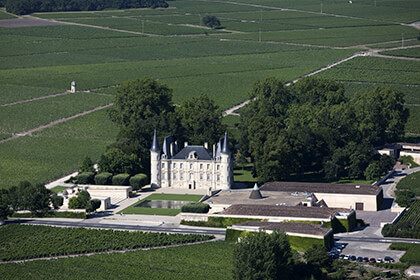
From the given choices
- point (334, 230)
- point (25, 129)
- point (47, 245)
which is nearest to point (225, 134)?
point (334, 230)

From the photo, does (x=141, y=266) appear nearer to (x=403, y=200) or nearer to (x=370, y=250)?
(x=370, y=250)

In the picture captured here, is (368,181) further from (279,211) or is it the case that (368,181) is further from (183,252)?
(183,252)

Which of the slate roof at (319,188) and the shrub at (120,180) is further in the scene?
the shrub at (120,180)

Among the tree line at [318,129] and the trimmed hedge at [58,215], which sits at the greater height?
the tree line at [318,129]

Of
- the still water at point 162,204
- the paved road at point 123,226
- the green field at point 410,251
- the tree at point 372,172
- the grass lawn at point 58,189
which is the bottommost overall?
the green field at point 410,251

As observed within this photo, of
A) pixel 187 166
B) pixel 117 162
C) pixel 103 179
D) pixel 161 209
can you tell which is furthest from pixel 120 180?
pixel 161 209

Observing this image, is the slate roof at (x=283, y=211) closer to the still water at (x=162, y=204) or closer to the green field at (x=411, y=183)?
the still water at (x=162, y=204)

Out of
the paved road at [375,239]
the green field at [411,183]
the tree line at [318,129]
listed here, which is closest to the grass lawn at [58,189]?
the tree line at [318,129]

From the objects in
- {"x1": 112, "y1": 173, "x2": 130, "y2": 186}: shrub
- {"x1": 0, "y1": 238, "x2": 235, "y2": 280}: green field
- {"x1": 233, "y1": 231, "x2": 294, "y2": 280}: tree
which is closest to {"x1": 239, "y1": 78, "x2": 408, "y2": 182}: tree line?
{"x1": 112, "y1": 173, "x2": 130, "y2": 186}: shrub
